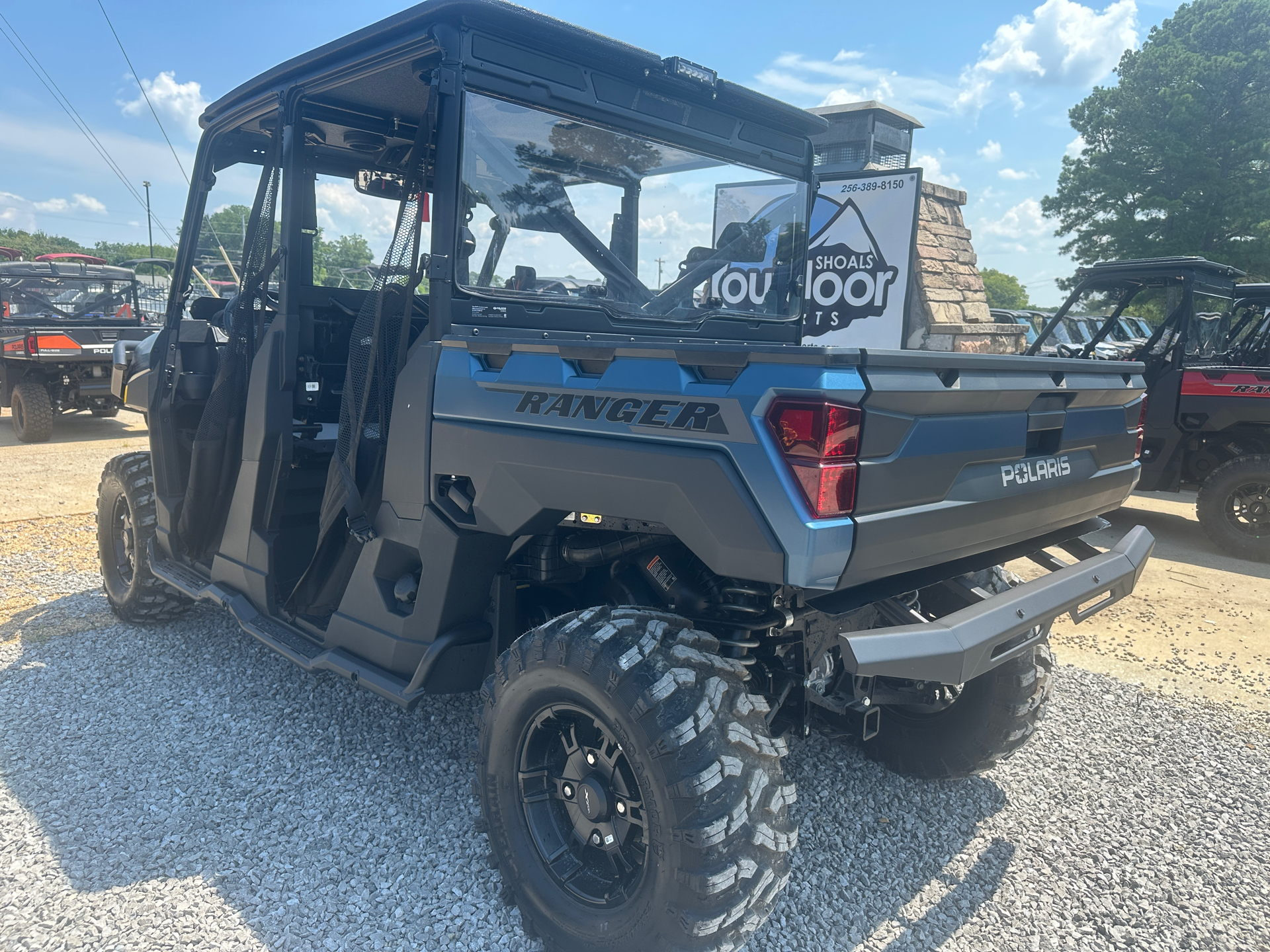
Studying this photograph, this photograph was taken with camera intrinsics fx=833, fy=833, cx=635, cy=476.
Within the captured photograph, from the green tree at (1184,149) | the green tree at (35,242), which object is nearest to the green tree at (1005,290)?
the green tree at (1184,149)

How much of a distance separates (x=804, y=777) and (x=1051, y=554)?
129 centimetres

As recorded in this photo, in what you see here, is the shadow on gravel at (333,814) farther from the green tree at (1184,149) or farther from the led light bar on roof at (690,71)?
the green tree at (1184,149)

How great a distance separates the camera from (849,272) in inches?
325

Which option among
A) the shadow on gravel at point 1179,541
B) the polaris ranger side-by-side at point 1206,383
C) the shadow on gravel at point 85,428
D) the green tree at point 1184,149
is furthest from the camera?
the green tree at point 1184,149

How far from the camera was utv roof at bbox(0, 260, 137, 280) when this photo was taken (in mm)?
12633

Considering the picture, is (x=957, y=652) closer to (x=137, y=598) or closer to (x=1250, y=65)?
(x=137, y=598)

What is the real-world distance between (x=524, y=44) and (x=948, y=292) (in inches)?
271

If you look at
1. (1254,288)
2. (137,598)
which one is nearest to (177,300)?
(137,598)

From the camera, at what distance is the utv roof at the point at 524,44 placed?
8.35ft

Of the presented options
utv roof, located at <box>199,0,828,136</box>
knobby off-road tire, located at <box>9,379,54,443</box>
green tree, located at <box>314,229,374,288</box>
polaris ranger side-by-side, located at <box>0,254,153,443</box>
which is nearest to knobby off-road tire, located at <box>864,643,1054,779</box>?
utv roof, located at <box>199,0,828,136</box>

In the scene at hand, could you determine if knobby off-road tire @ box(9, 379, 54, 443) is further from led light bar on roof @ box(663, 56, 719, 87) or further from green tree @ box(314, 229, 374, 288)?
led light bar on roof @ box(663, 56, 719, 87)

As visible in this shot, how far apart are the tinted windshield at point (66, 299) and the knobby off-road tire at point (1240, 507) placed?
14630mm

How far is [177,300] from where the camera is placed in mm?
4320

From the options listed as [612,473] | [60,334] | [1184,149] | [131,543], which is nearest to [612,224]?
[612,473]
